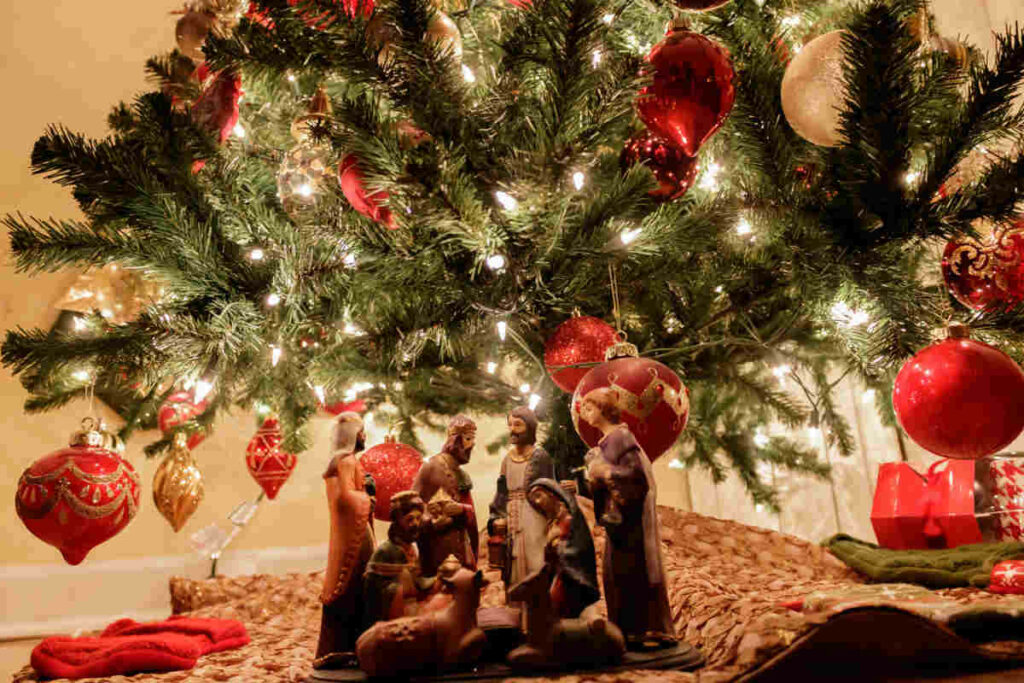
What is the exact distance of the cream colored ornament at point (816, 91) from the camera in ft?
3.28

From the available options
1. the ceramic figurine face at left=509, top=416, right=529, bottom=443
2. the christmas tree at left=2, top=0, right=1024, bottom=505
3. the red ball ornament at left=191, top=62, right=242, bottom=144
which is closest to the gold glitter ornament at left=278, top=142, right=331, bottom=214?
the christmas tree at left=2, top=0, right=1024, bottom=505

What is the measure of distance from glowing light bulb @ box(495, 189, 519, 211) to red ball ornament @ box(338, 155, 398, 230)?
15cm

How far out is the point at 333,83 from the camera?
1403 millimetres

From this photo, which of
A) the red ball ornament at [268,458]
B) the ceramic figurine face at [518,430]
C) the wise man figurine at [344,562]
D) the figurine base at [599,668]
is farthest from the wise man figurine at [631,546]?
the red ball ornament at [268,458]

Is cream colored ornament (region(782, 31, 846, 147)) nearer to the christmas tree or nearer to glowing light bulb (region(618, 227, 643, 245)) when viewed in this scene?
the christmas tree

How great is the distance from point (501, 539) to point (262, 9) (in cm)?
76

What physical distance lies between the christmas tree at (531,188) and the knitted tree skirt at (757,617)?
0.35m

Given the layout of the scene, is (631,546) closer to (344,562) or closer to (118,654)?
(344,562)

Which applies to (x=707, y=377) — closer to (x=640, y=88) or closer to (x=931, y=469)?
(x=931, y=469)

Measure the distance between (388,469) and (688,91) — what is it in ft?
2.41

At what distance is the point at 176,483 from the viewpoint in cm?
168

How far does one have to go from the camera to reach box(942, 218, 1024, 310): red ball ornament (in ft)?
3.35

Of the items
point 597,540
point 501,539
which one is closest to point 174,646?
point 501,539

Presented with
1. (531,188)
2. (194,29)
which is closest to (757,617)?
(531,188)
